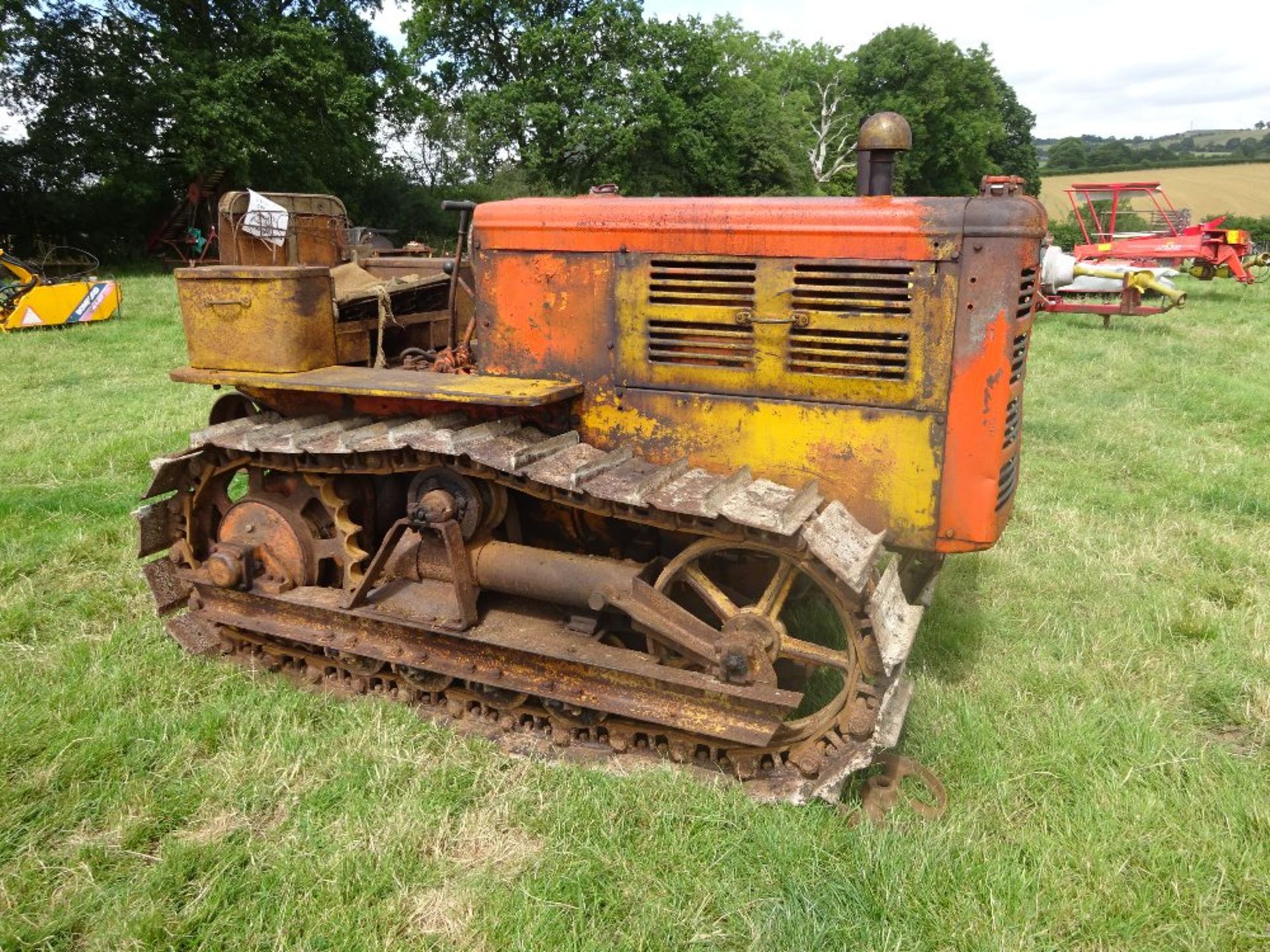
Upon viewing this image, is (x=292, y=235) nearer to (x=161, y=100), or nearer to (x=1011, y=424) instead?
(x=1011, y=424)

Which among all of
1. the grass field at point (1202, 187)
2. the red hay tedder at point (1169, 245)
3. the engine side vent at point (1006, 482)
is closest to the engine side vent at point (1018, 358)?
the engine side vent at point (1006, 482)

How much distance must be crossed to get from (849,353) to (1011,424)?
755 mm

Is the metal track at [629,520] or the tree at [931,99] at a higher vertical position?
the tree at [931,99]

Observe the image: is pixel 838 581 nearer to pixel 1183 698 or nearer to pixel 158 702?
pixel 1183 698

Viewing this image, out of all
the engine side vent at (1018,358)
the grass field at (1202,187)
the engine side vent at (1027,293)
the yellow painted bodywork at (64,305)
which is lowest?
the yellow painted bodywork at (64,305)

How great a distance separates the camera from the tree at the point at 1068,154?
73.2 m

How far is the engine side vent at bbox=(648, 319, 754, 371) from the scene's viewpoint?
3730 mm

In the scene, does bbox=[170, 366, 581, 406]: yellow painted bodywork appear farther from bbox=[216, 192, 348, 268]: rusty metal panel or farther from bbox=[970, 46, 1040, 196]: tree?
bbox=[970, 46, 1040, 196]: tree

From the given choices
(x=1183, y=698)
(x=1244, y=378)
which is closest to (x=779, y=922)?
(x=1183, y=698)

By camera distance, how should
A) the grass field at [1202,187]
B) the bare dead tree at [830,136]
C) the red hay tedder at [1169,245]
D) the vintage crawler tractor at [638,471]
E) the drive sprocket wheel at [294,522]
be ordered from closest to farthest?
the vintage crawler tractor at [638,471]
the drive sprocket wheel at [294,522]
the red hay tedder at [1169,245]
the grass field at [1202,187]
the bare dead tree at [830,136]

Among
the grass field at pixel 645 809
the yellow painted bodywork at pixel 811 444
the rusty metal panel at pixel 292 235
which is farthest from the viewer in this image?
the rusty metal panel at pixel 292 235

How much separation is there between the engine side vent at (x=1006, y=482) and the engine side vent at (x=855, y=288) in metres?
0.75

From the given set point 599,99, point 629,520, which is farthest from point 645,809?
point 599,99

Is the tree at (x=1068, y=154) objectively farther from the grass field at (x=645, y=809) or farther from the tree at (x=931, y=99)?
the grass field at (x=645, y=809)
